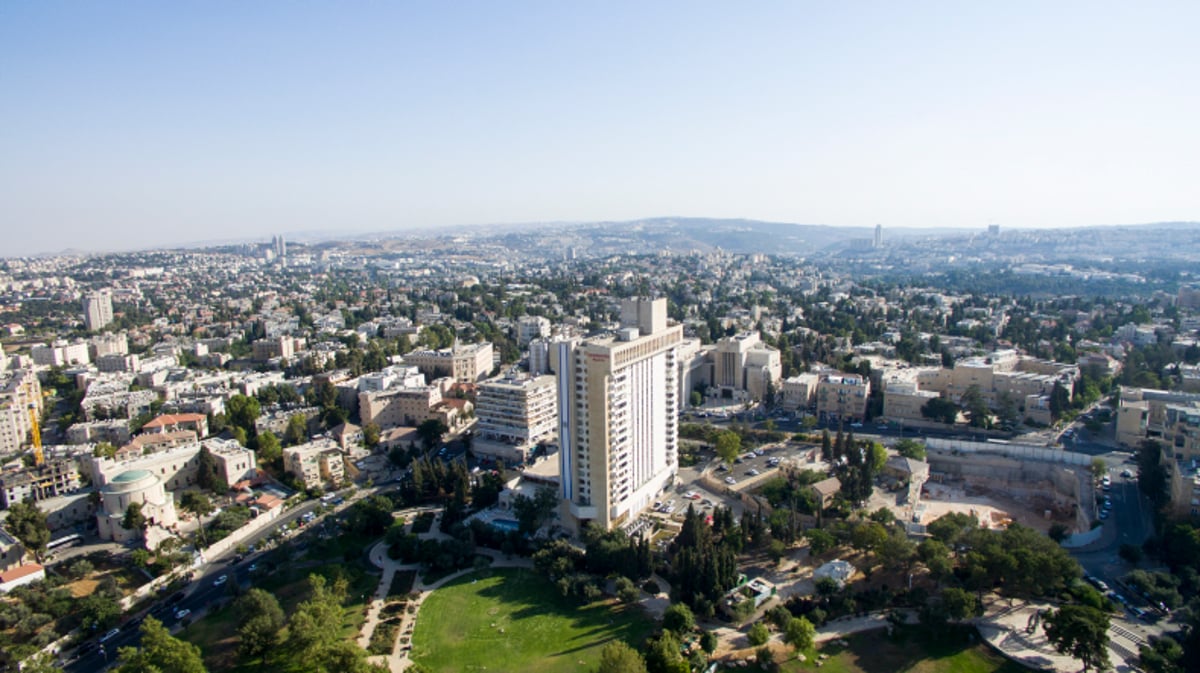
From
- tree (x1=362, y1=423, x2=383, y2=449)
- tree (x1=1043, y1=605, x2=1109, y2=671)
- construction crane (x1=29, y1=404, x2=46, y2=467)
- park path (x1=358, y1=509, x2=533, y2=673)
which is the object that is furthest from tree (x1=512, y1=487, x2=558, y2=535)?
construction crane (x1=29, y1=404, x2=46, y2=467)

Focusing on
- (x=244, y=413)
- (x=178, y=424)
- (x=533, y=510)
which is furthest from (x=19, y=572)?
(x=533, y=510)

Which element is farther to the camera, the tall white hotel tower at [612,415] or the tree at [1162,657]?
the tall white hotel tower at [612,415]

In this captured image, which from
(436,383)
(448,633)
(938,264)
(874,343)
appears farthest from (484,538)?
(938,264)

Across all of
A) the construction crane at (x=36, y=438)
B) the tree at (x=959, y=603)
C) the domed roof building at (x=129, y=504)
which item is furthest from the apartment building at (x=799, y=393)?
the construction crane at (x=36, y=438)

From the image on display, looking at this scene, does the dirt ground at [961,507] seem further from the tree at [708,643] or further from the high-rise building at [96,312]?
the high-rise building at [96,312]

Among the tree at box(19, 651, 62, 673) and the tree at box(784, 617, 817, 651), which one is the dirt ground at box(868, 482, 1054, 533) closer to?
the tree at box(784, 617, 817, 651)

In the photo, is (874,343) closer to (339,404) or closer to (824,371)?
(824,371)

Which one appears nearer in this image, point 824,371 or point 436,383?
point 436,383
